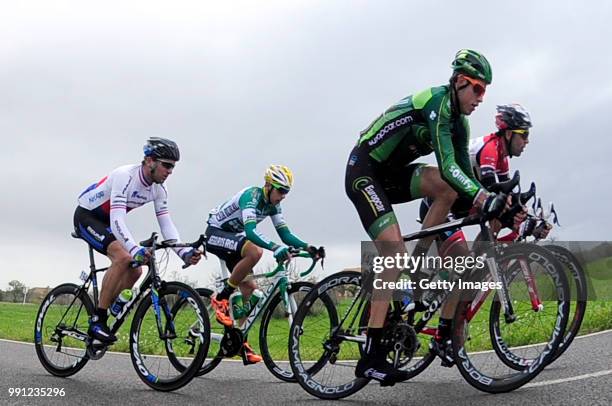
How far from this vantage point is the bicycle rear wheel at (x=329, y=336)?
17.9 ft

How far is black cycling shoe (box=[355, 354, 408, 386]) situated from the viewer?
4824 mm

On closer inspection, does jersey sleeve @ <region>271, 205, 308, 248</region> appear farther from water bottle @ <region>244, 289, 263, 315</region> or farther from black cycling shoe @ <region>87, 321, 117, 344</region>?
black cycling shoe @ <region>87, 321, 117, 344</region>

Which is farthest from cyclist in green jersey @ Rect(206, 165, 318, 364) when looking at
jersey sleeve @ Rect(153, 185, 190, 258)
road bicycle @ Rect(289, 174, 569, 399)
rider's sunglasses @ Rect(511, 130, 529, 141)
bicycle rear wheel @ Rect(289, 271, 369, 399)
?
rider's sunglasses @ Rect(511, 130, 529, 141)

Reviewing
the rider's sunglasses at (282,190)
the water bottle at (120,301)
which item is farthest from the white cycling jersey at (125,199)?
the rider's sunglasses at (282,190)

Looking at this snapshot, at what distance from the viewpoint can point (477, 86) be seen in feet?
15.8

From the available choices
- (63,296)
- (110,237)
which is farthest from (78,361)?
(110,237)

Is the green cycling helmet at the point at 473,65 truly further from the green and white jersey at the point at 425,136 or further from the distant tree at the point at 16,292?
the distant tree at the point at 16,292

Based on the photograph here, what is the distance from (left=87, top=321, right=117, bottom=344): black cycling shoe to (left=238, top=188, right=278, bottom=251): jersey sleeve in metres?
1.85

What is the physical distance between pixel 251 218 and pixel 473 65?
3.53 metres

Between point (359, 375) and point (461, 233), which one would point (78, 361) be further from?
point (461, 233)

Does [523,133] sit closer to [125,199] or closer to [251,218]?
[251,218]

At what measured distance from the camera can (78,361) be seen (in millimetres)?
7195

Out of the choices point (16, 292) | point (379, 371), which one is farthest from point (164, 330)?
point (16, 292)

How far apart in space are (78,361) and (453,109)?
5042 millimetres
